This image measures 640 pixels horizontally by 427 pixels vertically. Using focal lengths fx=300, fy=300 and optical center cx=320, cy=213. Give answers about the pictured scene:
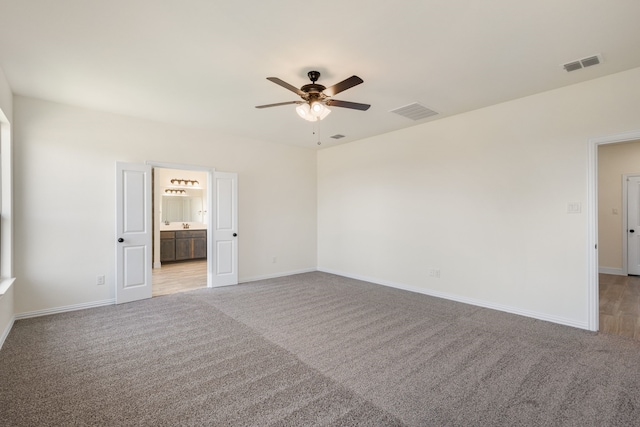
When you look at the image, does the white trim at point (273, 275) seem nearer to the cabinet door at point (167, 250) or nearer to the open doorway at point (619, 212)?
the cabinet door at point (167, 250)

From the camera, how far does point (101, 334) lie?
10.6 ft

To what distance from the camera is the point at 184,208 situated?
28.6 ft

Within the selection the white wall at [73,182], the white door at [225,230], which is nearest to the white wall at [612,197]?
the white door at [225,230]

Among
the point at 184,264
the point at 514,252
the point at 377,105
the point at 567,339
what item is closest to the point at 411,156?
the point at 377,105

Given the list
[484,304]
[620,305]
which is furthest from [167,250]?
[620,305]

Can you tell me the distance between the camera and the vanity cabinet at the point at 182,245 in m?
7.57

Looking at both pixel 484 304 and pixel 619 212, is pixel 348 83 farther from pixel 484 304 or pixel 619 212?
pixel 619 212

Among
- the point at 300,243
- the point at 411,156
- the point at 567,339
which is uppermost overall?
the point at 411,156

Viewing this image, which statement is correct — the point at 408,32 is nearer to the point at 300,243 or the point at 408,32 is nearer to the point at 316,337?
the point at 316,337

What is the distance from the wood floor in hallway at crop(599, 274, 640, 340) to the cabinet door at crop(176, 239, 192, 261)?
8.11m

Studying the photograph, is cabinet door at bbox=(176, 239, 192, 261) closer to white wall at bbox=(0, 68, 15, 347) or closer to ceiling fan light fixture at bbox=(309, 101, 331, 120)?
white wall at bbox=(0, 68, 15, 347)

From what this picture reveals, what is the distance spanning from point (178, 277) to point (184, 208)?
317 centimetres

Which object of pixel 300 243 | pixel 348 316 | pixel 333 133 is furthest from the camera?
pixel 300 243

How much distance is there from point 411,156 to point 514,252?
2116mm
